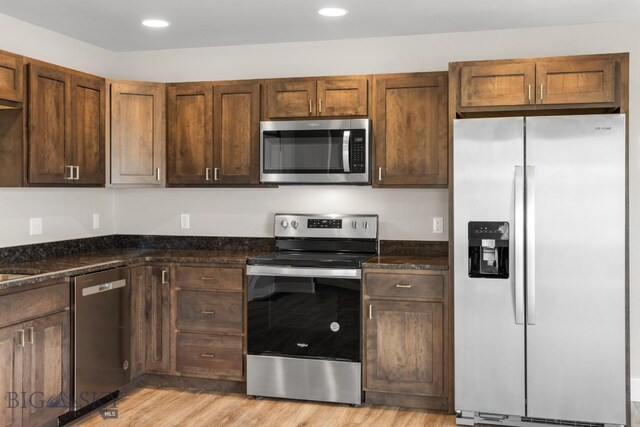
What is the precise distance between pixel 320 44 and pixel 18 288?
2.56 meters

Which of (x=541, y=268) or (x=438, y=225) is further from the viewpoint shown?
(x=438, y=225)

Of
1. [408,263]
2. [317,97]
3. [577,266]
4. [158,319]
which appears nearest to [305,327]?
[408,263]

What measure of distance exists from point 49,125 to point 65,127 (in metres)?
0.15

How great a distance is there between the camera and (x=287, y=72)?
185 inches

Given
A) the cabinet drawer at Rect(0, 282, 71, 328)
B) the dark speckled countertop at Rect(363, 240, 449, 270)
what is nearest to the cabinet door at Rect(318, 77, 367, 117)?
the dark speckled countertop at Rect(363, 240, 449, 270)

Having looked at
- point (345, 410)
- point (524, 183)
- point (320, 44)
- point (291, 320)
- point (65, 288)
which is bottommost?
point (345, 410)

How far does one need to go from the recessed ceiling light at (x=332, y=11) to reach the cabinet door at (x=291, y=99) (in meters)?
0.56

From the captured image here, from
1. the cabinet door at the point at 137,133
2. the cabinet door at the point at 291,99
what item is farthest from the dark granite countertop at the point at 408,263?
the cabinet door at the point at 137,133

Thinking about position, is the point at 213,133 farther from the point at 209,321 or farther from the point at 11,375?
the point at 11,375

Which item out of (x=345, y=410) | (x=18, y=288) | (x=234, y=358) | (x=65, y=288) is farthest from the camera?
(x=234, y=358)

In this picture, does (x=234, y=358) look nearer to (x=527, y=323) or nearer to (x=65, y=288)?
(x=65, y=288)

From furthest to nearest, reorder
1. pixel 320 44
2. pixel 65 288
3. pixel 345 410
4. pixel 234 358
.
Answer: pixel 320 44, pixel 234 358, pixel 345 410, pixel 65 288

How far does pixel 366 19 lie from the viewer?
13.3ft

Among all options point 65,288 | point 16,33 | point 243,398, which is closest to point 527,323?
point 243,398
